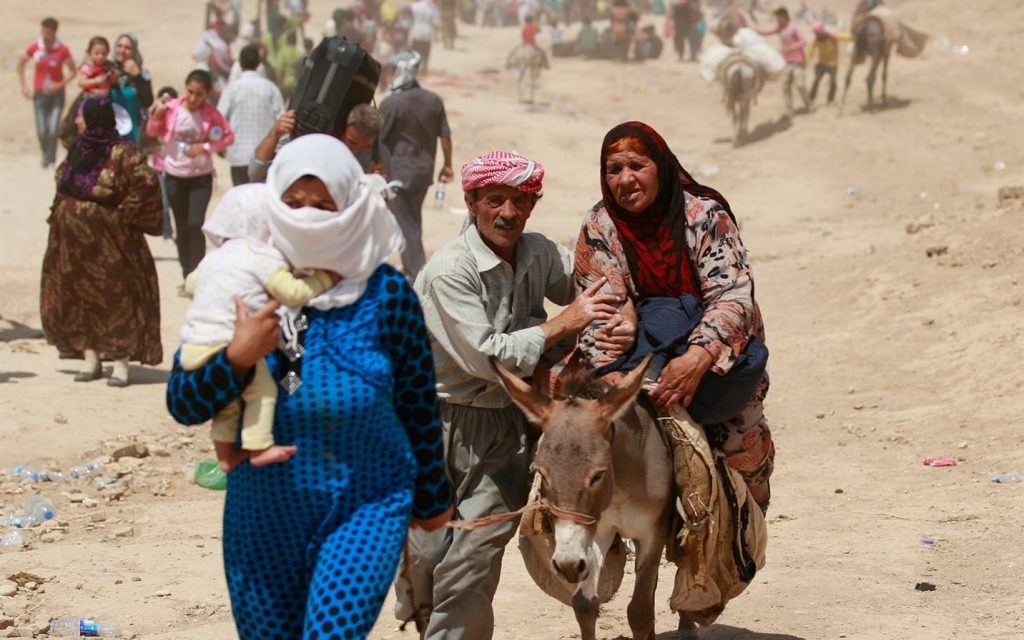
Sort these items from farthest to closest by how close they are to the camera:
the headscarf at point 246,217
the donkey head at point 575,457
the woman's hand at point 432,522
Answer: the donkey head at point 575,457
the woman's hand at point 432,522
the headscarf at point 246,217

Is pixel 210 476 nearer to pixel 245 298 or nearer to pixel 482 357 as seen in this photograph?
pixel 482 357

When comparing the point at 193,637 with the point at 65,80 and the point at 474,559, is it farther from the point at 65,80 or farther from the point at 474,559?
the point at 65,80

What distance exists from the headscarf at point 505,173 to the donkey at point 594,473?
1.88ft

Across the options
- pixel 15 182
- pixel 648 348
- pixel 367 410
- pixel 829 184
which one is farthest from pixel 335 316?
pixel 829 184

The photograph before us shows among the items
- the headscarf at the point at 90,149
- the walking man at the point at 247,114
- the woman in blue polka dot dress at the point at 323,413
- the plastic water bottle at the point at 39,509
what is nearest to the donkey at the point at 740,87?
the walking man at the point at 247,114

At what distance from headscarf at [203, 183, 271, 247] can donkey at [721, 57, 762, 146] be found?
21.3 m

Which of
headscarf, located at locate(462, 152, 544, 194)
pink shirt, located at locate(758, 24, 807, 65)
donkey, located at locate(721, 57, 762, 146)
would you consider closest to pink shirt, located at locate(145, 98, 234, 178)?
headscarf, located at locate(462, 152, 544, 194)

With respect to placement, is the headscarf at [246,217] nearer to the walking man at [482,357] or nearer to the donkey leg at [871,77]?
the walking man at [482,357]

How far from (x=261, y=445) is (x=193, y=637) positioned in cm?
270

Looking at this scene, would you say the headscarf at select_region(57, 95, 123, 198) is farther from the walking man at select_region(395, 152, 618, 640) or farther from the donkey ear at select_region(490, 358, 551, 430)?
the donkey ear at select_region(490, 358, 551, 430)

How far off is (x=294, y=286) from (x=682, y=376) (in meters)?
1.72

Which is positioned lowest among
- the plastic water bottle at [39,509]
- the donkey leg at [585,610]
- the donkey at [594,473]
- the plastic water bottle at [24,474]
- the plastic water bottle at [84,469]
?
the plastic water bottle at [84,469]

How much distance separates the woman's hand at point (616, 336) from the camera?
5048mm

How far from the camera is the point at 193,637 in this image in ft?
20.0
